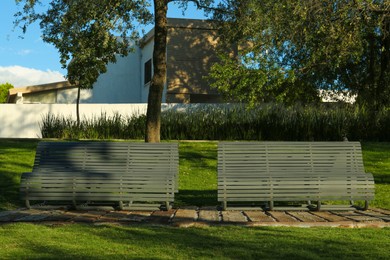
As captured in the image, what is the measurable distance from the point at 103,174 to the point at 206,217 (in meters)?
1.60

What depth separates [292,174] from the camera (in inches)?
300

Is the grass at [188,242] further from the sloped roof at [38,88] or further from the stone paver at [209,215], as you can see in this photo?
the sloped roof at [38,88]

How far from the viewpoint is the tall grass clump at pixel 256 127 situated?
1884 cm

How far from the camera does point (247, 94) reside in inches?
603

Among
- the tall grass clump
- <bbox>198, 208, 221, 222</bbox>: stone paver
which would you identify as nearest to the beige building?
the tall grass clump

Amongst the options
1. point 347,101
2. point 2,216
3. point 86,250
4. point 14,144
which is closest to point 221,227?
point 86,250

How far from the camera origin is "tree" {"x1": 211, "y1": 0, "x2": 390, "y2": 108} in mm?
11961

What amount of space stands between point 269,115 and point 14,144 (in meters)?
8.79

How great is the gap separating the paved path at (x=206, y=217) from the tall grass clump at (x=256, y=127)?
10969mm

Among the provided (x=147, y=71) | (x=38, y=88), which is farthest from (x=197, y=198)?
(x=38, y=88)

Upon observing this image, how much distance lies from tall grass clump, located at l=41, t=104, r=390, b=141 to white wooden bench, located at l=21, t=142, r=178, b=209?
1072 centimetres

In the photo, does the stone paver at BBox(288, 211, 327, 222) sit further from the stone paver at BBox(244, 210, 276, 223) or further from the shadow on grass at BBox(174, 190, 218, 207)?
the shadow on grass at BBox(174, 190, 218, 207)

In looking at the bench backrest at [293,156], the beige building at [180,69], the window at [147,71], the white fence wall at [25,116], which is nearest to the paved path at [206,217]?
the bench backrest at [293,156]

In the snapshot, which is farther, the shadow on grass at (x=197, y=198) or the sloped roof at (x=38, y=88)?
the sloped roof at (x=38, y=88)
